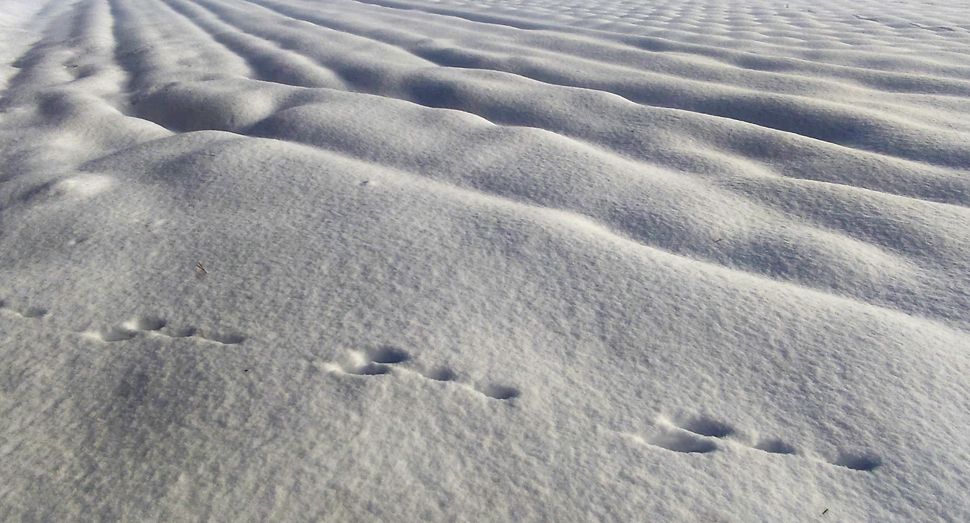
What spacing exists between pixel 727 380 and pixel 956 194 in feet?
2.95

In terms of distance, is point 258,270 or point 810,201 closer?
Answer: point 258,270

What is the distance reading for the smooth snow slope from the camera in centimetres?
80

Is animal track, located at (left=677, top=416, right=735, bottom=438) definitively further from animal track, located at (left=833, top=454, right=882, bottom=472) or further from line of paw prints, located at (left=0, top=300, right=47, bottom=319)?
line of paw prints, located at (left=0, top=300, right=47, bottom=319)

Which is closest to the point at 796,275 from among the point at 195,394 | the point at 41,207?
the point at 195,394

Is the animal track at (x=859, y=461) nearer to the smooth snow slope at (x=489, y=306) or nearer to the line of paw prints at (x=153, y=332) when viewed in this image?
the smooth snow slope at (x=489, y=306)

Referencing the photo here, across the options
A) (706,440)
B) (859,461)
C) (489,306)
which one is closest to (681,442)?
(706,440)

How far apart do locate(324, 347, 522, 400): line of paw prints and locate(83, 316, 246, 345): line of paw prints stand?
18 centimetres

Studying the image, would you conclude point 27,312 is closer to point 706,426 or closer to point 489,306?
point 489,306

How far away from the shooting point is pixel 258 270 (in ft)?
3.85

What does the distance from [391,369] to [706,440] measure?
0.43m

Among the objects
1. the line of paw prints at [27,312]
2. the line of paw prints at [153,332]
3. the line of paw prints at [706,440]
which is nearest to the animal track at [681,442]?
the line of paw prints at [706,440]

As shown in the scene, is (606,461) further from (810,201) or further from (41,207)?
(41,207)

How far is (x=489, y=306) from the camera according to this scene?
Result: 1.08m

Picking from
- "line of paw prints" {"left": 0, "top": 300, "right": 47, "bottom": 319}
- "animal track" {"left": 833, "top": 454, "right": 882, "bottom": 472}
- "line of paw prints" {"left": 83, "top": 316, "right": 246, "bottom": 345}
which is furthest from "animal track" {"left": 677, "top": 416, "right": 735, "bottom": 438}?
"line of paw prints" {"left": 0, "top": 300, "right": 47, "bottom": 319}
